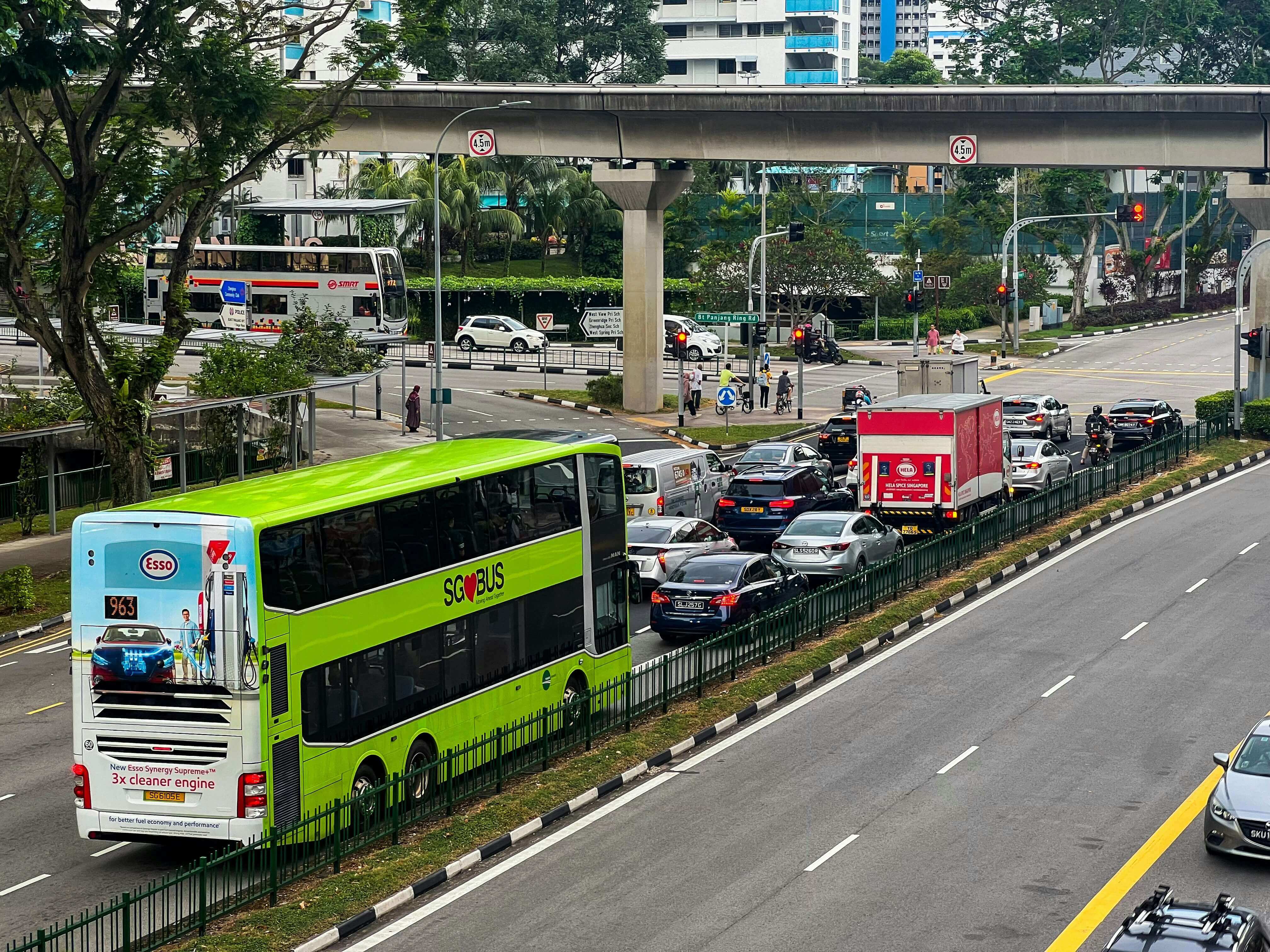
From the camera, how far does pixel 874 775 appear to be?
68.3 ft

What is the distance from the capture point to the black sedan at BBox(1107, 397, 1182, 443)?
5144 cm

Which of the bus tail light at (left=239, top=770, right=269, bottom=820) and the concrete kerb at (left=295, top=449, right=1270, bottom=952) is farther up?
the bus tail light at (left=239, top=770, right=269, bottom=820)

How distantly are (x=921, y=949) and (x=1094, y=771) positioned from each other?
259 inches

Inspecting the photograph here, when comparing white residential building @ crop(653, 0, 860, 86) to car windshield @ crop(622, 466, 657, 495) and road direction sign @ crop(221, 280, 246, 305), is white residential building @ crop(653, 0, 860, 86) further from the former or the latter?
car windshield @ crop(622, 466, 657, 495)

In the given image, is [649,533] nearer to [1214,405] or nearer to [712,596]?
[712,596]

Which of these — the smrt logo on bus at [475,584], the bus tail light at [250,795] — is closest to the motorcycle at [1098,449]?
the smrt logo on bus at [475,584]

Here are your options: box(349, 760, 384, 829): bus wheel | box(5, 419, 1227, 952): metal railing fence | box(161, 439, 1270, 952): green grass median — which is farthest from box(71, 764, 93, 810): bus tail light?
box(349, 760, 384, 829): bus wheel

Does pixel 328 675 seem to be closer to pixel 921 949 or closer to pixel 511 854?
pixel 511 854

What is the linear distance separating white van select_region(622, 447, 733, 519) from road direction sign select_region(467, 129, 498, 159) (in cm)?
2138

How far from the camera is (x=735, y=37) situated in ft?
453

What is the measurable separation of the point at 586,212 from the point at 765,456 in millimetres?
57908

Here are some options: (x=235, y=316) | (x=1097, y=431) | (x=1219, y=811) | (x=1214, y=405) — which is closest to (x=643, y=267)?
(x=1097, y=431)

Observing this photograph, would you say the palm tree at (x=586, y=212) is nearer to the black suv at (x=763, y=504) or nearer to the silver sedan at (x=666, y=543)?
the black suv at (x=763, y=504)

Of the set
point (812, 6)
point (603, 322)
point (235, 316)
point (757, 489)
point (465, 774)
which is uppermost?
point (812, 6)
